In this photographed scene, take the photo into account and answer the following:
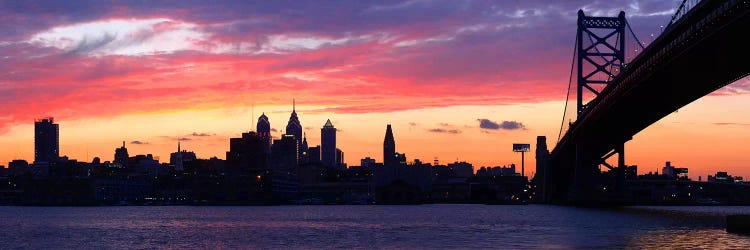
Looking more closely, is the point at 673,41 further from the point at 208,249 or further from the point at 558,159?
the point at 558,159

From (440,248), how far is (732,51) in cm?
1818

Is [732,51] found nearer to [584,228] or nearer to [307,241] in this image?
[584,228]

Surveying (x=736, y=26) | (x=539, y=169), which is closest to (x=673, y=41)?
(x=736, y=26)

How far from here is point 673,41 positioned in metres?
69.4

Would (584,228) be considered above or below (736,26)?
below

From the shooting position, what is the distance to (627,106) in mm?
90000

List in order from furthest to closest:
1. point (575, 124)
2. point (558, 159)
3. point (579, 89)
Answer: point (558, 159) < point (579, 89) < point (575, 124)

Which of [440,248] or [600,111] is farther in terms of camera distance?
[600,111]

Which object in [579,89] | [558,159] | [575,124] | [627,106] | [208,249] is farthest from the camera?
→ [558,159]

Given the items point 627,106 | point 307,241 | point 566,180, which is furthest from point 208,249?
point 566,180

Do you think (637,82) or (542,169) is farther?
(542,169)

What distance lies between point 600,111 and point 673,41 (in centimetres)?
2614

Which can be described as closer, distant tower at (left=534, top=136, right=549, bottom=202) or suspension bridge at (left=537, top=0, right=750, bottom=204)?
suspension bridge at (left=537, top=0, right=750, bottom=204)

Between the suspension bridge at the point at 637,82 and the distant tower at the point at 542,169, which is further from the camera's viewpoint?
the distant tower at the point at 542,169
